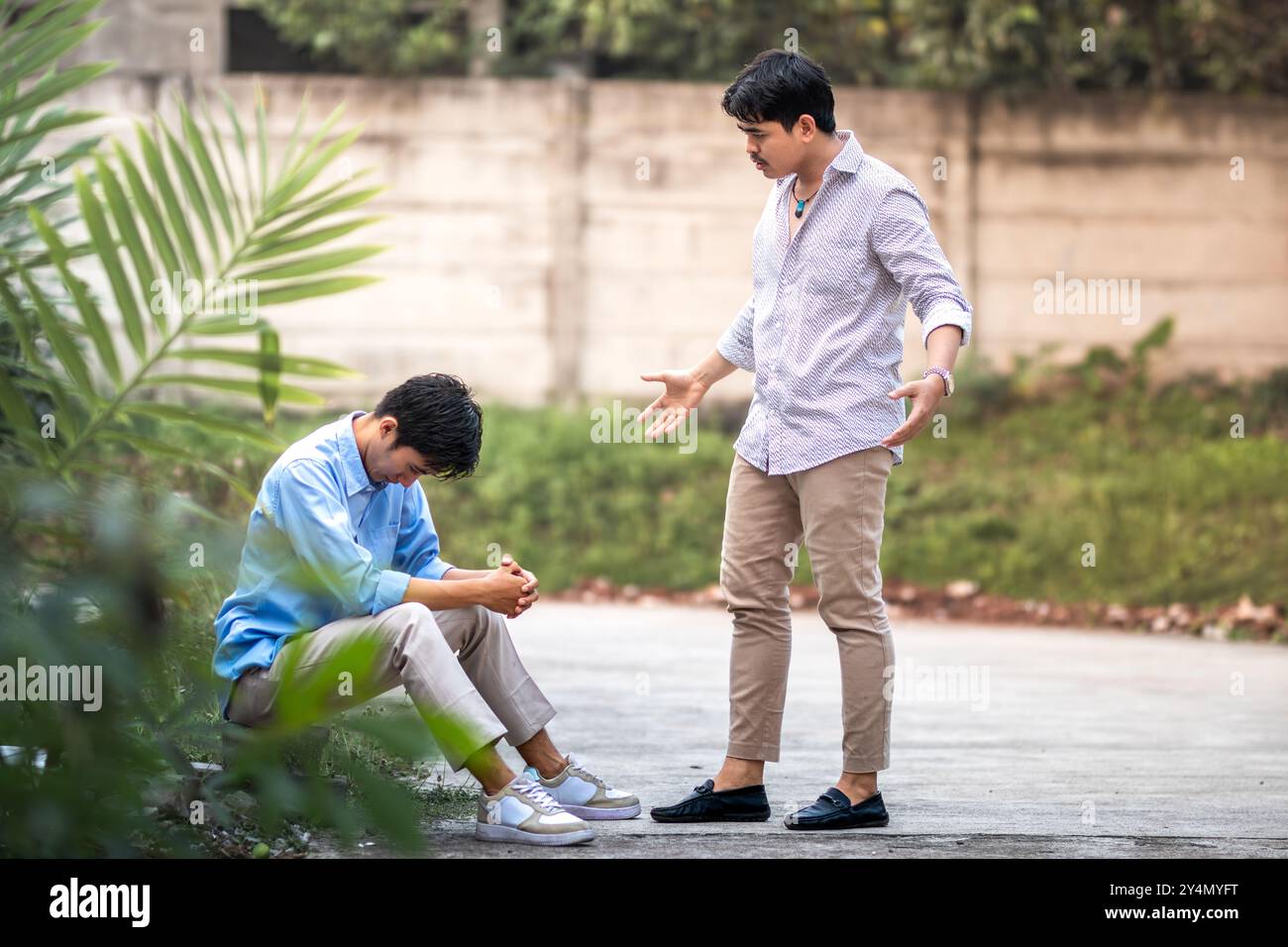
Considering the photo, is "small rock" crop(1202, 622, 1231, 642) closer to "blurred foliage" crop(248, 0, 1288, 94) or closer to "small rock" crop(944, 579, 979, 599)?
"small rock" crop(944, 579, 979, 599)

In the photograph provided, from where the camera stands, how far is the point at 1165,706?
6.41 m

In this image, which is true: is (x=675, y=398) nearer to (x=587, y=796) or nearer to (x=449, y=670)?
(x=587, y=796)

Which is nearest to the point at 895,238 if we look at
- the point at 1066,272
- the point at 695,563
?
the point at 695,563

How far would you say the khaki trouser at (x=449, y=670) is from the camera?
319 cm

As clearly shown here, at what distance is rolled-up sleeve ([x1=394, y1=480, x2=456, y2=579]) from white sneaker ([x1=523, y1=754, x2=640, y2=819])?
1.81 ft

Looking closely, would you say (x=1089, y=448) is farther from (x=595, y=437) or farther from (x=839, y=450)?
(x=839, y=450)

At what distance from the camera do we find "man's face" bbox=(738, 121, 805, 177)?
3.98 metres

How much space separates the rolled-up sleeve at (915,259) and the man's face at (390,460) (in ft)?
4.01

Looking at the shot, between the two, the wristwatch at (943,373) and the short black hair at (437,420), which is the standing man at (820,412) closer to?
the wristwatch at (943,373)

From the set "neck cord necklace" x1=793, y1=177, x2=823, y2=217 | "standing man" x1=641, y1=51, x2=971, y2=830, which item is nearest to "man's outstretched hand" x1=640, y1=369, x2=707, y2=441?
"standing man" x1=641, y1=51, x2=971, y2=830

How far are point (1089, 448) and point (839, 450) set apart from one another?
7164mm

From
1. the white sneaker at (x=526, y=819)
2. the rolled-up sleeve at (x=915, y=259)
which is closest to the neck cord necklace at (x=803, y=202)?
the rolled-up sleeve at (x=915, y=259)

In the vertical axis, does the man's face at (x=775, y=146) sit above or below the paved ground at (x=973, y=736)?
above

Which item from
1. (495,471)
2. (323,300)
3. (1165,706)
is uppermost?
(323,300)
